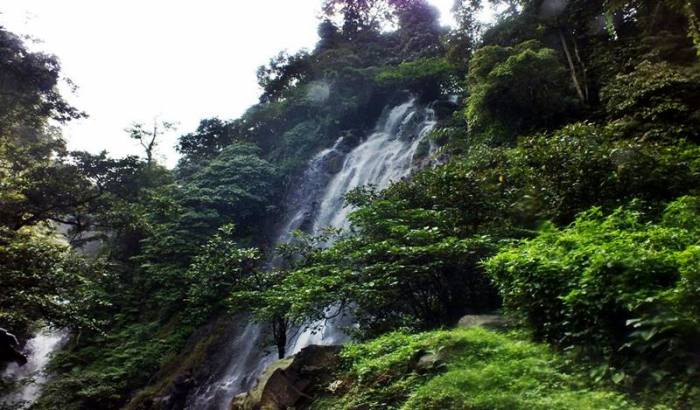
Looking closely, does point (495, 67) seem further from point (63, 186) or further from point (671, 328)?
point (63, 186)

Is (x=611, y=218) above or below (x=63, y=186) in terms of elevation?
below

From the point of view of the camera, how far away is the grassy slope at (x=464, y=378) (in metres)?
3.47

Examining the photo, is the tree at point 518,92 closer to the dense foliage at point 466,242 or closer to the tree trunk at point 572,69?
the dense foliage at point 466,242

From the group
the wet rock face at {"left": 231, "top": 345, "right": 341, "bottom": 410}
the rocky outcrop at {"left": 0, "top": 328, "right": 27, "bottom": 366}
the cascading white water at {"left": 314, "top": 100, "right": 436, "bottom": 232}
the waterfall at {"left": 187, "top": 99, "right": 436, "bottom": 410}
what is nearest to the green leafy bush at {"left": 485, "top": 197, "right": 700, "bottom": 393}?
the wet rock face at {"left": 231, "top": 345, "right": 341, "bottom": 410}

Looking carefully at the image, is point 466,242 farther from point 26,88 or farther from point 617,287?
point 26,88

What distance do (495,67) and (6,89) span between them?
14836mm

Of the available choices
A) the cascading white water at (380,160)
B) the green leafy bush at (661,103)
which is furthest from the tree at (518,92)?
the cascading white water at (380,160)

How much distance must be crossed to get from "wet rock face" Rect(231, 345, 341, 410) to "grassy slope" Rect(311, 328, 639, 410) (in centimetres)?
40

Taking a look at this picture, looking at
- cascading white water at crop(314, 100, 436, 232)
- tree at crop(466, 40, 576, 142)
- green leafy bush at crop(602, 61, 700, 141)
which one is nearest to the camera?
green leafy bush at crop(602, 61, 700, 141)

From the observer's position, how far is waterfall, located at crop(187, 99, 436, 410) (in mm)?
12078

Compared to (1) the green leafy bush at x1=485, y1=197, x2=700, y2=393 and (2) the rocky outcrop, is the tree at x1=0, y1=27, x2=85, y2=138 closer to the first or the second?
(2) the rocky outcrop

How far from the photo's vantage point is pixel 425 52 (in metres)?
28.0

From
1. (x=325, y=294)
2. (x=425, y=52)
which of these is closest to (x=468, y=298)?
(x=325, y=294)

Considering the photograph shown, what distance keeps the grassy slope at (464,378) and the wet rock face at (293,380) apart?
40 cm
